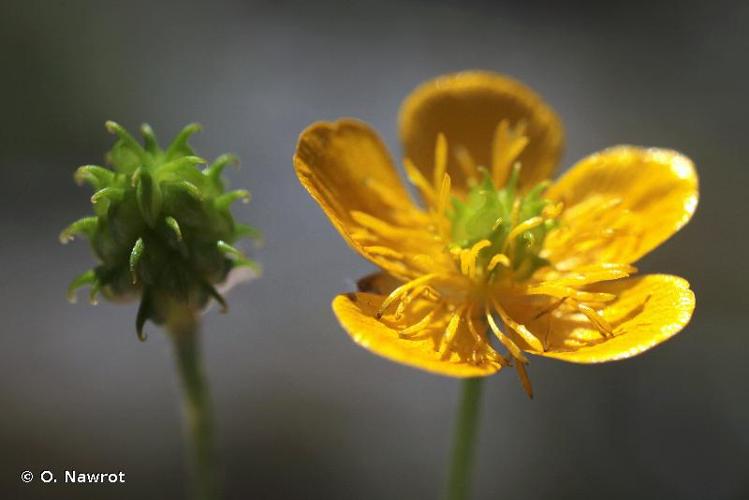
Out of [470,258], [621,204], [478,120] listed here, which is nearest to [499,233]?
[470,258]

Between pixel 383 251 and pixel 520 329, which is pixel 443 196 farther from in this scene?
pixel 520 329

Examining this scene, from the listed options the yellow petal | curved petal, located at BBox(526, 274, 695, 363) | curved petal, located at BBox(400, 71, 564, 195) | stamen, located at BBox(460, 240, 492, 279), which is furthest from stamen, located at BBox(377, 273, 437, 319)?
curved petal, located at BBox(400, 71, 564, 195)

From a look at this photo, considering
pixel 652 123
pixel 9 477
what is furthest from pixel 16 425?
pixel 652 123

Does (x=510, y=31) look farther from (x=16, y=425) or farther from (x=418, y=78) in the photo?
(x=16, y=425)

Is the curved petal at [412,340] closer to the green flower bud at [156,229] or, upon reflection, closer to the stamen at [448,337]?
the stamen at [448,337]

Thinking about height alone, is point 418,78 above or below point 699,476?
above

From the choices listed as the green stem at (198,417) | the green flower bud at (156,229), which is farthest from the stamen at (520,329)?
the green stem at (198,417)
